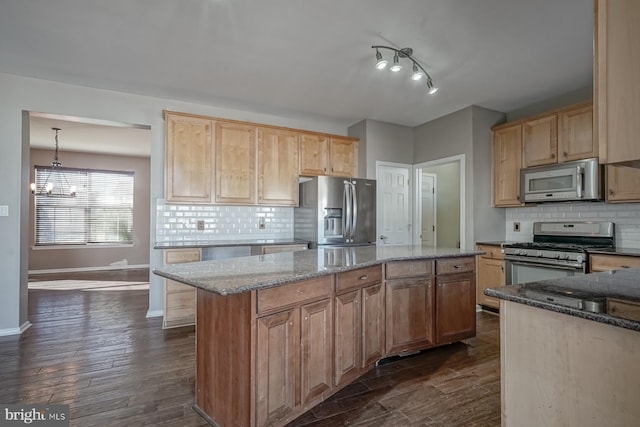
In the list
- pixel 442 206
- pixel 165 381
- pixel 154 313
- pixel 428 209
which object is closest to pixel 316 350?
pixel 165 381

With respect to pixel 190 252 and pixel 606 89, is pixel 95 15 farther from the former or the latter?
pixel 606 89

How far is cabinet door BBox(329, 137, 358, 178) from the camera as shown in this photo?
4.76 metres

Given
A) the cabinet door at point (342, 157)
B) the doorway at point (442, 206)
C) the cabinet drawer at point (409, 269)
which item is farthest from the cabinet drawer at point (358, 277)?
the doorway at point (442, 206)

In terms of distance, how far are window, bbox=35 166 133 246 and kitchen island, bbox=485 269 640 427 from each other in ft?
27.0

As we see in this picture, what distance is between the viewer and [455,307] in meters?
2.90

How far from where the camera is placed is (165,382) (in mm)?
2320

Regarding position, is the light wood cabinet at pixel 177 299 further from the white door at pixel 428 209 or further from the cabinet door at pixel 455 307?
the white door at pixel 428 209

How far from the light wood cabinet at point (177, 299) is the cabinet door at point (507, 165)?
3871 millimetres

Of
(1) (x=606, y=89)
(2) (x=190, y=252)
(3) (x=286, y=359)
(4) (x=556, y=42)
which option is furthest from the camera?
(2) (x=190, y=252)

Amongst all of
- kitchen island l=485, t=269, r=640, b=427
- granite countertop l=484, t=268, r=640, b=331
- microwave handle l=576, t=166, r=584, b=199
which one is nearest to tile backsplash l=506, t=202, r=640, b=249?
microwave handle l=576, t=166, r=584, b=199

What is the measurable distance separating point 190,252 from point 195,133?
56.3 inches

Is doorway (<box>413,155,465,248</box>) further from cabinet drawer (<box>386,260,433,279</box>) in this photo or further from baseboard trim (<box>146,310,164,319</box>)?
baseboard trim (<box>146,310,164,319</box>)

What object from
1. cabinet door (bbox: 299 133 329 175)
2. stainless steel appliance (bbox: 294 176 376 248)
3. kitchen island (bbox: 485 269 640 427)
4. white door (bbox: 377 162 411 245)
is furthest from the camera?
white door (bbox: 377 162 411 245)

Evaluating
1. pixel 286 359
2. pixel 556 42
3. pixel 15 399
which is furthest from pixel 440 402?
pixel 556 42
